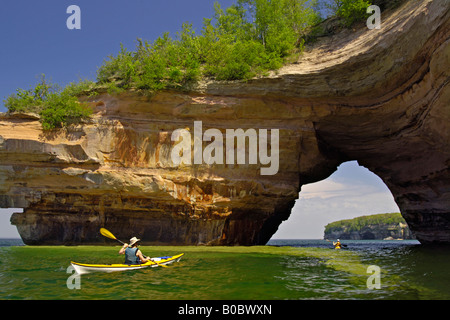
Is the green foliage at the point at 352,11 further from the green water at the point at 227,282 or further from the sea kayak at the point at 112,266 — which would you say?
the sea kayak at the point at 112,266

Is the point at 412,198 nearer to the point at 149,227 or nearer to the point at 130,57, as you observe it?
→ the point at 149,227

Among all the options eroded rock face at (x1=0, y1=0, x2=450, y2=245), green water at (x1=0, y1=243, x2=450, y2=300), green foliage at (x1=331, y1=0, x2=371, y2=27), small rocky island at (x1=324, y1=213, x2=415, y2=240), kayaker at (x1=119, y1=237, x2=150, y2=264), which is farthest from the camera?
small rocky island at (x1=324, y1=213, x2=415, y2=240)

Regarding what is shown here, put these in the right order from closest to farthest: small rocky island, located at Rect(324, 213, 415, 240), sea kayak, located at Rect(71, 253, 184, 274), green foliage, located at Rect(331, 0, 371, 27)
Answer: sea kayak, located at Rect(71, 253, 184, 274)
green foliage, located at Rect(331, 0, 371, 27)
small rocky island, located at Rect(324, 213, 415, 240)

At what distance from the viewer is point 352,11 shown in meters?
19.7

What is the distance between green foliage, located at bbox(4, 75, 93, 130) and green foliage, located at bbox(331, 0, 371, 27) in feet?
51.7

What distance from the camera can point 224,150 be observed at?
20062mm

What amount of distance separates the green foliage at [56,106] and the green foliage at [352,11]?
15.8 metres

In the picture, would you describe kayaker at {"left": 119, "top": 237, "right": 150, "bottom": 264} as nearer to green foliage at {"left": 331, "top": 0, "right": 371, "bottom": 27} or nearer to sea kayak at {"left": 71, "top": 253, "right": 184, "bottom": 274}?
sea kayak at {"left": 71, "top": 253, "right": 184, "bottom": 274}

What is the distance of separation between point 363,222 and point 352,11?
9909 cm

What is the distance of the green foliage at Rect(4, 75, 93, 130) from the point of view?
1891 centimetres

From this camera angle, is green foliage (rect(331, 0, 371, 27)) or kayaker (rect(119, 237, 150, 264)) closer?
kayaker (rect(119, 237, 150, 264))

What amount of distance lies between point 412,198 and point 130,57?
2049cm

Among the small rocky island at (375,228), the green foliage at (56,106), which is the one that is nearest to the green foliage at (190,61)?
the green foliage at (56,106)

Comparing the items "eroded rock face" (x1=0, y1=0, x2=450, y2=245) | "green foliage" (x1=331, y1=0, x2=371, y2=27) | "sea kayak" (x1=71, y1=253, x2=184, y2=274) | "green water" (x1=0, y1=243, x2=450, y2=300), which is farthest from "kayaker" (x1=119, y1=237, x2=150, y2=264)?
"green foliage" (x1=331, y1=0, x2=371, y2=27)
